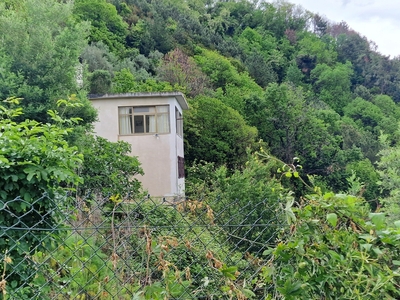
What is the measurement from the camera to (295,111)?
27812 millimetres

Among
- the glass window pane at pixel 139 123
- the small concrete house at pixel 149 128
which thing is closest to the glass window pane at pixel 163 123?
the small concrete house at pixel 149 128

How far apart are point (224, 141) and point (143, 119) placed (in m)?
7.57

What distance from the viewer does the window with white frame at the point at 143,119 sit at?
16188 millimetres

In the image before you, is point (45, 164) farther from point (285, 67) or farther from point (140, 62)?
point (285, 67)

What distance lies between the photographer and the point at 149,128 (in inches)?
646

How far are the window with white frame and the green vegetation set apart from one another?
2081 millimetres

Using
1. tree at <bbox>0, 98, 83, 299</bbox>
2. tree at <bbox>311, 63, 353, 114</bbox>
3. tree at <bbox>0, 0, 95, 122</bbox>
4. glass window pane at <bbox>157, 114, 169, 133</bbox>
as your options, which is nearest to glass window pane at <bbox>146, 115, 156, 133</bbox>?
glass window pane at <bbox>157, 114, 169, 133</bbox>

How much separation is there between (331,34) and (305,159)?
175ft

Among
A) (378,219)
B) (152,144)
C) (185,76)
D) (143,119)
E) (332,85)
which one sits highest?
(185,76)

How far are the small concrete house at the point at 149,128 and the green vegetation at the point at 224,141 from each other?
1550 mm

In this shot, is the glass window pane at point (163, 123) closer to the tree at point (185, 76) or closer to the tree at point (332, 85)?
the tree at point (185, 76)

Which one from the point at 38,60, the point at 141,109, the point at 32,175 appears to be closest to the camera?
the point at 32,175

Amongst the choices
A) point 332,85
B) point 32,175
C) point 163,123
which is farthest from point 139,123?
point 332,85

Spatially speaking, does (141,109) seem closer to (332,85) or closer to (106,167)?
(106,167)
